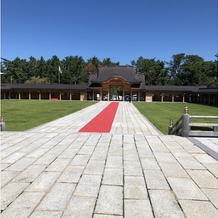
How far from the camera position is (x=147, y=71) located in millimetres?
61250

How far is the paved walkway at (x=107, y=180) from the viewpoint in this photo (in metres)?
2.94

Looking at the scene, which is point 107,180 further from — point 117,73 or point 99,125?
point 117,73

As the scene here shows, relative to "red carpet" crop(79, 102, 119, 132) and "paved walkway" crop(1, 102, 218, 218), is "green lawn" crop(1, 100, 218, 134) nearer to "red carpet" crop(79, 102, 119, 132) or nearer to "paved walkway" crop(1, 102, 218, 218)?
"red carpet" crop(79, 102, 119, 132)

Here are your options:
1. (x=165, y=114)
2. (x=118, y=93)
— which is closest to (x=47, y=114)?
(x=165, y=114)

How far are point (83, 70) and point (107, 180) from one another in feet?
208

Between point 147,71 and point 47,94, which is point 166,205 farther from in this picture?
point 147,71

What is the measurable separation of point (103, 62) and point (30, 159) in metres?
73.9

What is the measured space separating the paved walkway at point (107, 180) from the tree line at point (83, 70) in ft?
170

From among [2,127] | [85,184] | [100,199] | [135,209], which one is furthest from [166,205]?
[2,127]

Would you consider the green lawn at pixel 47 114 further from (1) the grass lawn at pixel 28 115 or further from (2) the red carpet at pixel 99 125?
(2) the red carpet at pixel 99 125

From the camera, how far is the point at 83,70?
64.9m

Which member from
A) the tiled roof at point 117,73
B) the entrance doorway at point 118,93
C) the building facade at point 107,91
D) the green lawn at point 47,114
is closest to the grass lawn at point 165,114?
the green lawn at point 47,114

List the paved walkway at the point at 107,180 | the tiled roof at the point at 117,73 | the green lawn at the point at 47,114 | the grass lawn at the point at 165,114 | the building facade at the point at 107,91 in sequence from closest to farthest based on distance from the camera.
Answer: the paved walkway at the point at 107,180 → the green lawn at the point at 47,114 → the grass lawn at the point at 165,114 → the building facade at the point at 107,91 → the tiled roof at the point at 117,73

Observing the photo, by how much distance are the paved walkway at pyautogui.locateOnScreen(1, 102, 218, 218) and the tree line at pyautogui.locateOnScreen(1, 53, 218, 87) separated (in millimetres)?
51776
